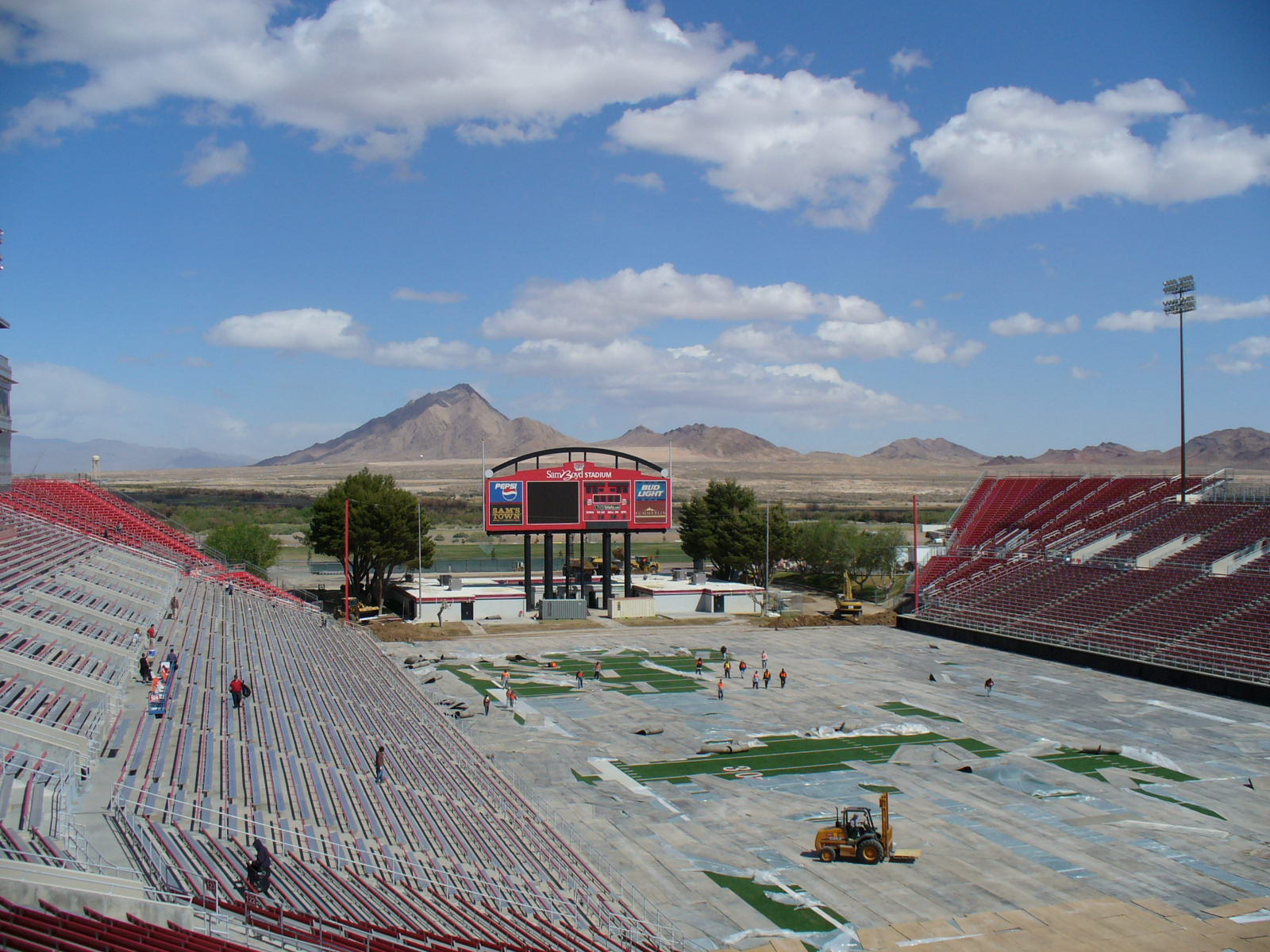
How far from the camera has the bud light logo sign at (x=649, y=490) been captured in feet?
179

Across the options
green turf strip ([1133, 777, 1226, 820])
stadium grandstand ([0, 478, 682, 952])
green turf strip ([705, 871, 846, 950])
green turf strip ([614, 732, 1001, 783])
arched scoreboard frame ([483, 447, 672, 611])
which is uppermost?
arched scoreboard frame ([483, 447, 672, 611])

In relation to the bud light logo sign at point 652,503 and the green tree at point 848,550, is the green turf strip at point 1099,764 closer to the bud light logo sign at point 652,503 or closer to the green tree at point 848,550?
the bud light logo sign at point 652,503

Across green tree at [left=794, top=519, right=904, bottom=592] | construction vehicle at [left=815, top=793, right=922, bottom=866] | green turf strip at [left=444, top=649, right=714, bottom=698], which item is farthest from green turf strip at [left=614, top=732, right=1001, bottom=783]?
green tree at [left=794, top=519, right=904, bottom=592]

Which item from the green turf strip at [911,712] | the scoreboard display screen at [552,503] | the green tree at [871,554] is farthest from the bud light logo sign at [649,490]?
the green turf strip at [911,712]

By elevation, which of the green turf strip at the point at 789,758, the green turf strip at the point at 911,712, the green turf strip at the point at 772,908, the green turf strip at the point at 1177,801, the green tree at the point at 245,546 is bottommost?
the green turf strip at the point at 772,908

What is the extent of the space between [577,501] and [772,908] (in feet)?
120

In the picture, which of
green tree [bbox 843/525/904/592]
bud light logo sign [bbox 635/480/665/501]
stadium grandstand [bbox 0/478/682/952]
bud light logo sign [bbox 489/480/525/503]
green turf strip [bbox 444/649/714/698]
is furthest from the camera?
green tree [bbox 843/525/904/592]

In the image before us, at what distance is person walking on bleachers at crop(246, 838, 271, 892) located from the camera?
13945 millimetres

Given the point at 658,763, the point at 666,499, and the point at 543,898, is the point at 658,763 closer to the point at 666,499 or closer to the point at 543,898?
the point at 543,898

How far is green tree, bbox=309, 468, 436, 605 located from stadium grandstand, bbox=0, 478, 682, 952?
26.0 m

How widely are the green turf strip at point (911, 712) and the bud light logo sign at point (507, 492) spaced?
24.3 m

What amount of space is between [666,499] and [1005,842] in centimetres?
3496

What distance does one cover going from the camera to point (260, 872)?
13992mm

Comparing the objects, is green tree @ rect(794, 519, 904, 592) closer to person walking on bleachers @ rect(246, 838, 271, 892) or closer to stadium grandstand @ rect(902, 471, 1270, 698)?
stadium grandstand @ rect(902, 471, 1270, 698)
